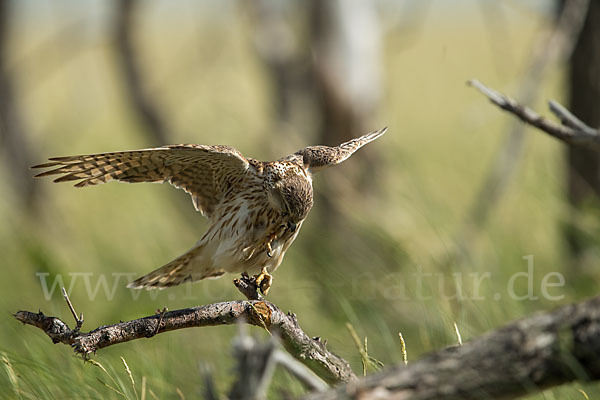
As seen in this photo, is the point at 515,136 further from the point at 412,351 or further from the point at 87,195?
the point at 87,195

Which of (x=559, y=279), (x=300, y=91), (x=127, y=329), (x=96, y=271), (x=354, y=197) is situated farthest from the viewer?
(x=300, y=91)

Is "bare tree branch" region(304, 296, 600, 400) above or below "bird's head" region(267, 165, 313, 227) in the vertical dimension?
above

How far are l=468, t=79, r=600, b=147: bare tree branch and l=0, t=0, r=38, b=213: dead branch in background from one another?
753cm

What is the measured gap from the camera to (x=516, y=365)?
1.36 metres

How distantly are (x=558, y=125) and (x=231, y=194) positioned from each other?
158cm

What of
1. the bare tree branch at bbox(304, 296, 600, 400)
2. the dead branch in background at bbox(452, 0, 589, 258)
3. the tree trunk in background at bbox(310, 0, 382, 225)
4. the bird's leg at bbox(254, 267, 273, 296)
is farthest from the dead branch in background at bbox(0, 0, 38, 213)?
the bare tree branch at bbox(304, 296, 600, 400)

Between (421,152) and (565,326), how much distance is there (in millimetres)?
12150

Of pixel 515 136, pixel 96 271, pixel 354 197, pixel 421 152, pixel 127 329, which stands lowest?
pixel 421 152

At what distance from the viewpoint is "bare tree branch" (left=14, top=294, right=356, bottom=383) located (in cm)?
175

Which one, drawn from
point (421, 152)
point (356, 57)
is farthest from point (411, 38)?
point (421, 152)

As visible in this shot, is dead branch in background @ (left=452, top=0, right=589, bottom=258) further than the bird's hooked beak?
Yes

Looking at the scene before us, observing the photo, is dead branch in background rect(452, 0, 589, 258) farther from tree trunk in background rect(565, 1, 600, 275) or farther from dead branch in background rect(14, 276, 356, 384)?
dead branch in background rect(14, 276, 356, 384)

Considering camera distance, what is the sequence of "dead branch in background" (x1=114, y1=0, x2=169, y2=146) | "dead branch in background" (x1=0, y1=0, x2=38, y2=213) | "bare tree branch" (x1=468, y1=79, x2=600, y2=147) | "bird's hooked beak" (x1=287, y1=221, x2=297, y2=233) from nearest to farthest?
"bare tree branch" (x1=468, y1=79, x2=600, y2=147) → "bird's hooked beak" (x1=287, y1=221, x2=297, y2=233) → "dead branch in background" (x1=114, y1=0, x2=169, y2=146) → "dead branch in background" (x1=0, y1=0, x2=38, y2=213)

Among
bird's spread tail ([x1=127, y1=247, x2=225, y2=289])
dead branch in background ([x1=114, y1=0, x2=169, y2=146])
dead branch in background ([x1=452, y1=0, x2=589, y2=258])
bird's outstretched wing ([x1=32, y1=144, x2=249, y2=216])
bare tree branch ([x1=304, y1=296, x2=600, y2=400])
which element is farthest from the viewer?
dead branch in background ([x1=114, y1=0, x2=169, y2=146])
